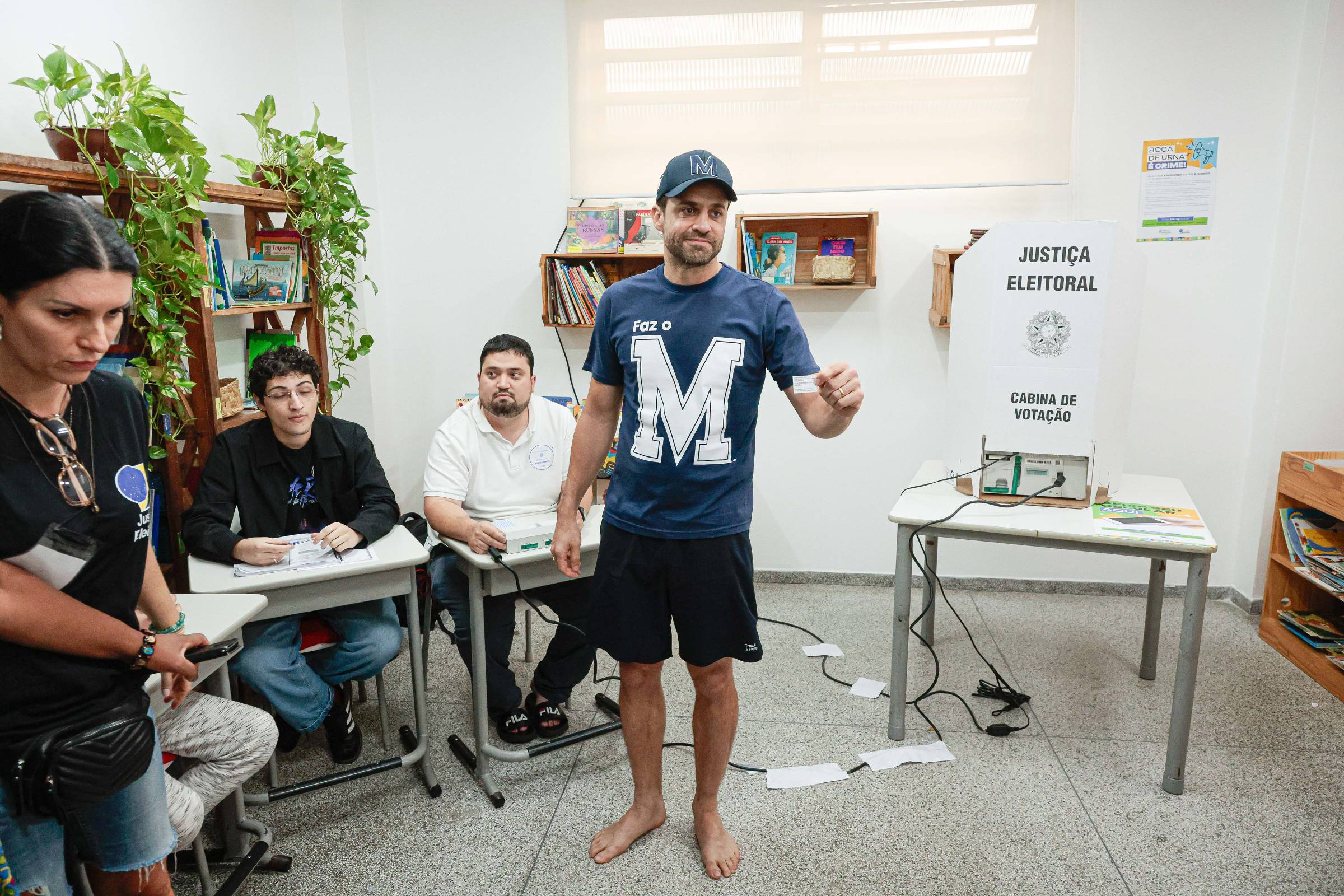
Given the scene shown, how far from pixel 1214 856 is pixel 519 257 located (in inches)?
129

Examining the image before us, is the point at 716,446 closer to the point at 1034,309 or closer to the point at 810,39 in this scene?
the point at 1034,309

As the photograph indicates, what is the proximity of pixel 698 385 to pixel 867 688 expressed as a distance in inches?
63.5

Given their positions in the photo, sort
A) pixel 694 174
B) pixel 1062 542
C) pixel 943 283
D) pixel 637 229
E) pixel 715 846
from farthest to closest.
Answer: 1. pixel 637 229
2. pixel 943 283
3. pixel 1062 542
4. pixel 715 846
5. pixel 694 174

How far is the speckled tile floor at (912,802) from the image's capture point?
1968 mm

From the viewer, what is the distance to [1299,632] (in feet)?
10.0

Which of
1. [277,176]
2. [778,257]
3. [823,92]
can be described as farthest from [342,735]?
[823,92]

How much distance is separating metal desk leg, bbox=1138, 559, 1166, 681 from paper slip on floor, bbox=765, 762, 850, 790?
130 cm

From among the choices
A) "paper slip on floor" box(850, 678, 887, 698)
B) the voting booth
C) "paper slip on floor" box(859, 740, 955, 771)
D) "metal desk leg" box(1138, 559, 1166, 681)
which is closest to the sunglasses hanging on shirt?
"paper slip on floor" box(859, 740, 955, 771)

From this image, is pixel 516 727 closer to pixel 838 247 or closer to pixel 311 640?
pixel 311 640

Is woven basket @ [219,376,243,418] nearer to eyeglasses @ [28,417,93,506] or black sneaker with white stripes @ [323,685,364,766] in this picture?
black sneaker with white stripes @ [323,685,364,766]

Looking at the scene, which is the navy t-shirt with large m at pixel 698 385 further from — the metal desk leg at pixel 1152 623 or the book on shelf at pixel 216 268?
the metal desk leg at pixel 1152 623

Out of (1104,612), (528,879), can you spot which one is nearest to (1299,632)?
(1104,612)

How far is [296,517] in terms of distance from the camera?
244 cm

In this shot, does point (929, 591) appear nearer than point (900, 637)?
No
